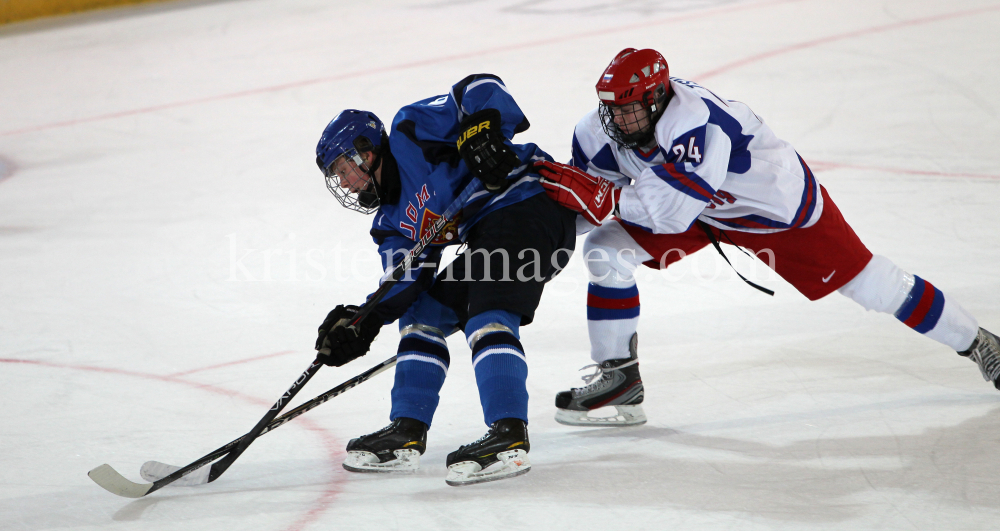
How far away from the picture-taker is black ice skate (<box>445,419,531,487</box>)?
198 centimetres

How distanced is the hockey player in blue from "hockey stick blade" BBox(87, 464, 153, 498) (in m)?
0.48

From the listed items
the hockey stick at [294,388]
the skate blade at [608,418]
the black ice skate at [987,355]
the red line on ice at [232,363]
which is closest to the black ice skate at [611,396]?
the skate blade at [608,418]

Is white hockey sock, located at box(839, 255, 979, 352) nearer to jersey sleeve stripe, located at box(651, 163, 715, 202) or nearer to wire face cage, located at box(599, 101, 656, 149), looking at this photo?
jersey sleeve stripe, located at box(651, 163, 715, 202)

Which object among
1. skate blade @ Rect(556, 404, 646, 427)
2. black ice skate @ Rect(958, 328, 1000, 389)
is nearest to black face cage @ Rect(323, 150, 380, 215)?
skate blade @ Rect(556, 404, 646, 427)

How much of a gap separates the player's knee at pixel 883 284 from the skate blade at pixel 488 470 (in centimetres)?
106

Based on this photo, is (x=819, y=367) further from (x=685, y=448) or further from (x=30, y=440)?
(x=30, y=440)

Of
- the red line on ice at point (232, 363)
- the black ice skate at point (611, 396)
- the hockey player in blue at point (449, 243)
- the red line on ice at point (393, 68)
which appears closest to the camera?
the hockey player in blue at point (449, 243)

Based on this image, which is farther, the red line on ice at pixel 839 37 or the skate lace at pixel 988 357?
the red line on ice at pixel 839 37

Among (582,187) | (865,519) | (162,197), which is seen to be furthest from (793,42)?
(865,519)

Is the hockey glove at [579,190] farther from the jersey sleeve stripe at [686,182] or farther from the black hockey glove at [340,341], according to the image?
the black hockey glove at [340,341]

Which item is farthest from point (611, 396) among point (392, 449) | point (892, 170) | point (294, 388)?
point (892, 170)

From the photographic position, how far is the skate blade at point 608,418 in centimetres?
245

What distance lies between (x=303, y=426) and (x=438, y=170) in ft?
2.72

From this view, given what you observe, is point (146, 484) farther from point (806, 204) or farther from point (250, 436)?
point (806, 204)
